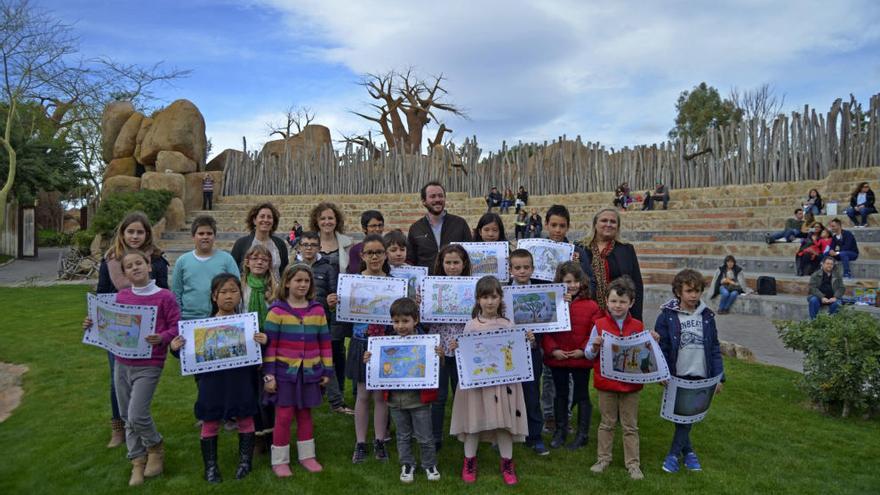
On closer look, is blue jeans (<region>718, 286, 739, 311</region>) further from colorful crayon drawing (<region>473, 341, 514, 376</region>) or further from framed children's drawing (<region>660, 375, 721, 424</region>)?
colorful crayon drawing (<region>473, 341, 514, 376</region>)

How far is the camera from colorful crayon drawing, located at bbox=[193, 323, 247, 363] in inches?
144

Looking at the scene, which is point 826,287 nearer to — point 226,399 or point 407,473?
point 407,473

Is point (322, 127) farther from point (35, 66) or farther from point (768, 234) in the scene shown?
point (768, 234)

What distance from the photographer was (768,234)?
11.9 meters

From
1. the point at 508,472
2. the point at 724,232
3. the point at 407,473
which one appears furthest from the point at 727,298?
the point at 407,473

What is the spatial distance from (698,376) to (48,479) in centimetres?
448

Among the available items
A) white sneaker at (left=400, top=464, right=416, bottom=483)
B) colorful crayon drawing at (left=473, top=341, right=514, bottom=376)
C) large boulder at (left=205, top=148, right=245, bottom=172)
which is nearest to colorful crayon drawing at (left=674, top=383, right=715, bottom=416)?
colorful crayon drawing at (left=473, top=341, right=514, bottom=376)

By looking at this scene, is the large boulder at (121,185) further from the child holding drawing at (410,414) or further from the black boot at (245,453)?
the child holding drawing at (410,414)

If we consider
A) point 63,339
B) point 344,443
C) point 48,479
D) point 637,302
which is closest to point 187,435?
point 48,479

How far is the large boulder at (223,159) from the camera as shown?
2233 cm

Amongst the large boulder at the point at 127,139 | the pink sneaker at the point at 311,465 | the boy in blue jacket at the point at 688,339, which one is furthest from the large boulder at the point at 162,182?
the boy in blue jacket at the point at 688,339

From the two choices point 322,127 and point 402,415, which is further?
point 322,127

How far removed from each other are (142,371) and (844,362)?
17.7 feet

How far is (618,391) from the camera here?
375 centimetres
